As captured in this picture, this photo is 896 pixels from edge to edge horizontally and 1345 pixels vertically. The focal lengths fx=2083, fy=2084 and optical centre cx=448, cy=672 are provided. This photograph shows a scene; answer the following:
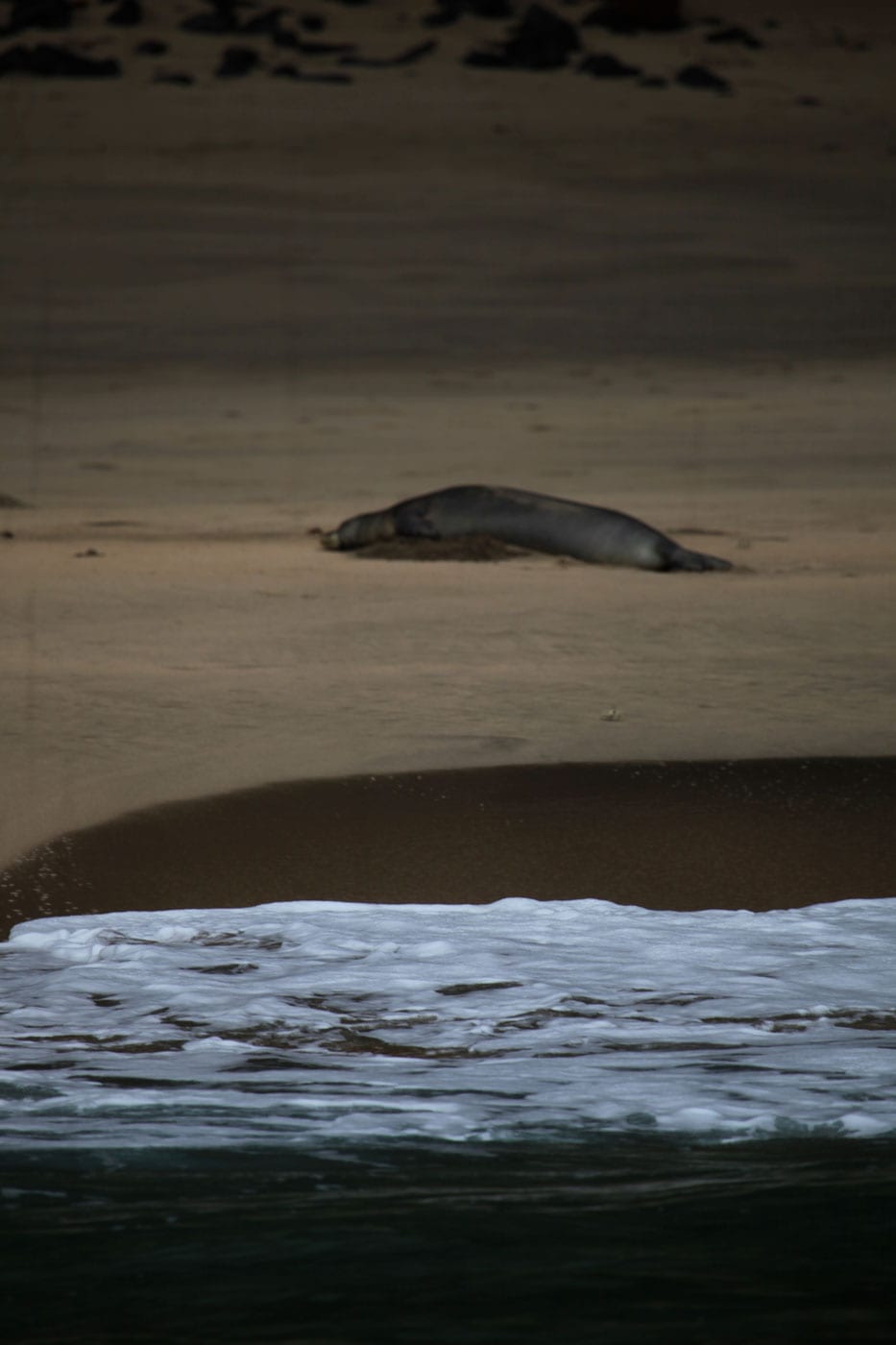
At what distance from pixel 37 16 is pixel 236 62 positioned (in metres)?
5.28

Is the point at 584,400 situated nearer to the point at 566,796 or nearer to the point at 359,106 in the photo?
the point at 566,796

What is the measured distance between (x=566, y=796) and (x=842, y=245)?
70.5ft

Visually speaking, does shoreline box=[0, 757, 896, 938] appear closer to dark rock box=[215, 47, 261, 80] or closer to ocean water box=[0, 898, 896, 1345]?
ocean water box=[0, 898, 896, 1345]

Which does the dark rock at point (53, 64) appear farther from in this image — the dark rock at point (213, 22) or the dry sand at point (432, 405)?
the dark rock at point (213, 22)

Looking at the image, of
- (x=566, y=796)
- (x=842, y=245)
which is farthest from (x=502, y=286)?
(x=566, y=796)

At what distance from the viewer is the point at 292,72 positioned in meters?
34.7

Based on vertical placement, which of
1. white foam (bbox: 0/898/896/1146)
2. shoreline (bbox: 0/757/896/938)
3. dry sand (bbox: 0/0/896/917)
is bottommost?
dry sand (bbox: 0/0/896/917)

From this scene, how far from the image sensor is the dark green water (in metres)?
2.86

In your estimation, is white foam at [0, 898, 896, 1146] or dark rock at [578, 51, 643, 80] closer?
white foam at [0, 898, 896, 1146]

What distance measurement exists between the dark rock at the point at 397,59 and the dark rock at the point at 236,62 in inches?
62.7

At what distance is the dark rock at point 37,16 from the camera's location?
38250mm

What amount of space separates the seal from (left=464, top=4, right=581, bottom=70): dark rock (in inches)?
1080

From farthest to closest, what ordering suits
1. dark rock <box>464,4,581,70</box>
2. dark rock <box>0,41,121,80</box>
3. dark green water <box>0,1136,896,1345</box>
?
1. dark rock <box>464,4,581,70</box>
2. dark rock <box>0,41,121,80</box>
3. dark green water <box>0,1136,896,1345</box>

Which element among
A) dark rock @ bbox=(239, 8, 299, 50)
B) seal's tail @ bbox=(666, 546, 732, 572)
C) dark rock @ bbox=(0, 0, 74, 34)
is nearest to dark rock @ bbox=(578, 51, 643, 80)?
dark rock @ bbox=(239, 8, 299, 50)
